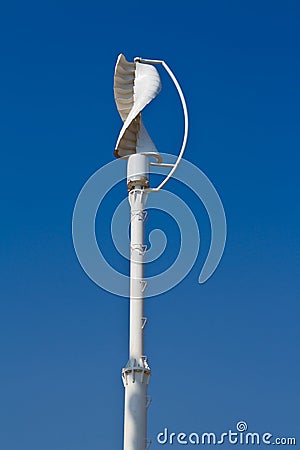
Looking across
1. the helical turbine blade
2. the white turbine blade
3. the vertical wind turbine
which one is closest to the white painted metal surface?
the vertical wind turbine

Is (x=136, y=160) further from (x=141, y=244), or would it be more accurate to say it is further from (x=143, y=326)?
(x=143, y=326)

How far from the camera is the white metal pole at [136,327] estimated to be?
59938 mm

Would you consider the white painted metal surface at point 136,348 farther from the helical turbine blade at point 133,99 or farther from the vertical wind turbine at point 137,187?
the helical turbine blade at point 133,99

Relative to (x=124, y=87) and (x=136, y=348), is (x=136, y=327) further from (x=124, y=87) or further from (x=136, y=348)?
(x=124, y=87)

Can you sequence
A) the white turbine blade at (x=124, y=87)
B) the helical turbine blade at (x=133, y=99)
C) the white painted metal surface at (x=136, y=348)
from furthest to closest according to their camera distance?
the white turbine blade at (x=124, y=87), the helical turbine blade at (x=133, y=99), the white painted metal surface at (x=136, y=348)

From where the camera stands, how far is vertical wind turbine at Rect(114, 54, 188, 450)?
60.3 m

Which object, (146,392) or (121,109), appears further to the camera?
(121,109)

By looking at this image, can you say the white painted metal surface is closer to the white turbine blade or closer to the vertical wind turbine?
the vertical wind turbine

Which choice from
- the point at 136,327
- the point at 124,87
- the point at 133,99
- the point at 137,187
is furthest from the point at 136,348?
the point at 124,87

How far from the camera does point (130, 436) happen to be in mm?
59688

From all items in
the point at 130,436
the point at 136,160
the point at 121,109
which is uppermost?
the point at 121,109

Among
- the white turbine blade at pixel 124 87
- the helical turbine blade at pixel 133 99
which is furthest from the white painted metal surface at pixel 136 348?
the white turbine blade at pixel 124 87

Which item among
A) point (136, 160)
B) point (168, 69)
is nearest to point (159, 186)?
point (136, 160)

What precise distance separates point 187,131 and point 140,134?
2.84 m
